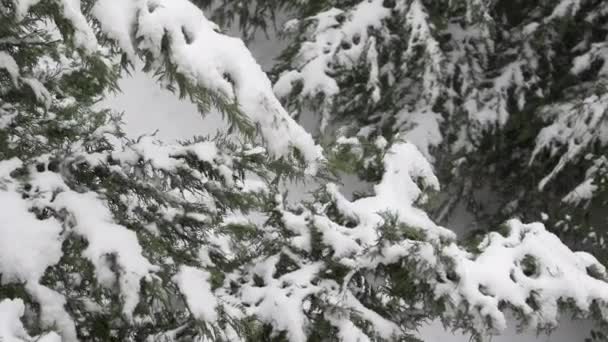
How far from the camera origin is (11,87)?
2826 millimetres

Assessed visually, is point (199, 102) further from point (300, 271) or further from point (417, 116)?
point (417, 116)

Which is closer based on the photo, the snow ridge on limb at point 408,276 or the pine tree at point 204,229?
the pine tree at point 204,229

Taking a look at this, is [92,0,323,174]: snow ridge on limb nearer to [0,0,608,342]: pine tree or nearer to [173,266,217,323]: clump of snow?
[0,0,608,342]: pine tree

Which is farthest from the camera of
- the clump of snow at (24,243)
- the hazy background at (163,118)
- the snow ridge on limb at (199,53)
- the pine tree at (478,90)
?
the hazy background at (163,118)

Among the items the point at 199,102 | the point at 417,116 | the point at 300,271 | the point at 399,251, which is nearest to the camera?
the point at 199,102

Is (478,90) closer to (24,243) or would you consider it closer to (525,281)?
(525,281)

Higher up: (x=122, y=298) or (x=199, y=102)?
(x=199, y=102)

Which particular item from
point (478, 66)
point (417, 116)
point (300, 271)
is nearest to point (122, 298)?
point (300, 271)

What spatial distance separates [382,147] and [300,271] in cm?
112

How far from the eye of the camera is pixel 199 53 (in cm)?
191

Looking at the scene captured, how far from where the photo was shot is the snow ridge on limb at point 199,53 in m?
1.83

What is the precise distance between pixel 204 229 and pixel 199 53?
1346 millimetres

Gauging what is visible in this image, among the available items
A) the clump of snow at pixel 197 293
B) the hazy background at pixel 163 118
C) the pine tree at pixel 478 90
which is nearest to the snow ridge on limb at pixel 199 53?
the clump of snow at pixel 197 293

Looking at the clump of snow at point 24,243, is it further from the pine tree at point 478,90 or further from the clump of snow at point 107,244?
the pine tree at point 478,90
